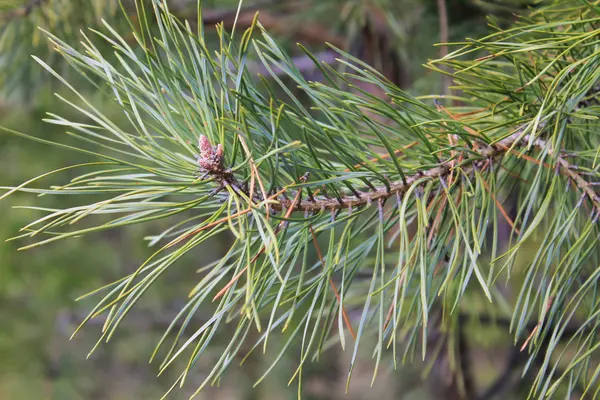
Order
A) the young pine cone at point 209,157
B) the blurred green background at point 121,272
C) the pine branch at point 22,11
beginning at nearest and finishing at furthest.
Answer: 1. the young pine cone at point 209,157
2. the pine branch at point 22,11
3. the blurred green background at point 121,272

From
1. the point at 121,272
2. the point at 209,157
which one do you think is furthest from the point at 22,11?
the point at 121,272

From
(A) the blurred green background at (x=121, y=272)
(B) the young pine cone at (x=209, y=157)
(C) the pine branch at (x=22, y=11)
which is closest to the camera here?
(B) the young pine cone at (x=209, y=157)

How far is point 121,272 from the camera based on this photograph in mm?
1859

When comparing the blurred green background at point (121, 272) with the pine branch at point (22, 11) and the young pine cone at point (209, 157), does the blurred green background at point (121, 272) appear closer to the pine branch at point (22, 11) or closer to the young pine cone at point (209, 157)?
the pine branch at point (22, 11)

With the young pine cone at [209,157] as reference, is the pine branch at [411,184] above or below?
below

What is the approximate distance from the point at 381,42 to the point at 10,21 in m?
0.66

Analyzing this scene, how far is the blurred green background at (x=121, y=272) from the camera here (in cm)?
105

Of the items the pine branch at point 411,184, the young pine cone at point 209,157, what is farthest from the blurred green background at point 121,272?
the young pine cone at point 209,157

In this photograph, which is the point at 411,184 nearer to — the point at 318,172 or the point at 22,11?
the point at 318,172

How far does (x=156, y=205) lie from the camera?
35 cm

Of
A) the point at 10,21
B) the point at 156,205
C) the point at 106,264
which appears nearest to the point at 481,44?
the point at 156,205

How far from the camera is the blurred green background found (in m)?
1.05

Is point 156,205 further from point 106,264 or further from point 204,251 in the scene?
point 204,251

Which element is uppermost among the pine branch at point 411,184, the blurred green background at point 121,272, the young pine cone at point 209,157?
the young pine cone at point 209,157
